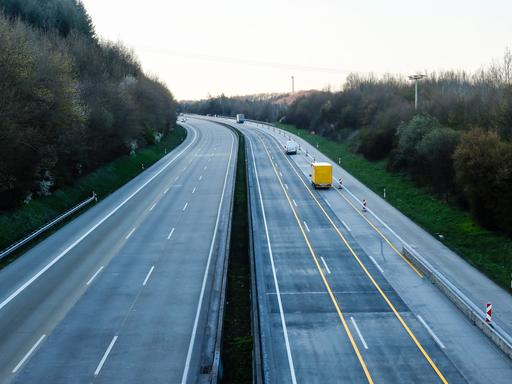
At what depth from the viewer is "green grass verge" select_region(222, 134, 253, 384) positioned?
48.8 ft

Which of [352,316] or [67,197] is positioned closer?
[352,316]

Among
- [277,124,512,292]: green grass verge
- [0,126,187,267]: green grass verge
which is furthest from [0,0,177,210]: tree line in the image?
[277,124,512,292]: green grass verge

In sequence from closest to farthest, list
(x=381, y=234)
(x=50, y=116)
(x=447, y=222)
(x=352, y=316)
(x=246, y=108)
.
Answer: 1. (x=352, y=316)
2. (x=381, y=234)
3. (x=447, y=222)
4. (x=50, y=116)
5. (x=246, y=108)

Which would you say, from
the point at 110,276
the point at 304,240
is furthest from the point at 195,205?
the point at 110,276

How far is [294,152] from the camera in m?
66.9

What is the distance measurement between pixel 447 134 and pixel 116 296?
93.8 feet

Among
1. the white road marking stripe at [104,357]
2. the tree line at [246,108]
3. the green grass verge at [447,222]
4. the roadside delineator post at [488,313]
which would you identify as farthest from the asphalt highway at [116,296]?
the tree line at [246,108]

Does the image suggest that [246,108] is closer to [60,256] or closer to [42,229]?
[42,229]

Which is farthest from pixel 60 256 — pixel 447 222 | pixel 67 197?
pixel 447 222

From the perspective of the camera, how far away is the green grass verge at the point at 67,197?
28.7m

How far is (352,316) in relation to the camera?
18.2 meters

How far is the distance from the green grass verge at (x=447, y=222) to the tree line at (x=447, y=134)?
830 mm

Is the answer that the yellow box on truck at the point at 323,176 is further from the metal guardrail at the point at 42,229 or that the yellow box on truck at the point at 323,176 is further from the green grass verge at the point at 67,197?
the metal guardrail at the point at 42,229

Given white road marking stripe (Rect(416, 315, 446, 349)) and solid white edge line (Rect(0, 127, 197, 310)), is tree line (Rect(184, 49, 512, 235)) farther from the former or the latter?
solid white edge line (Rect(0, 127, 197, 310))
